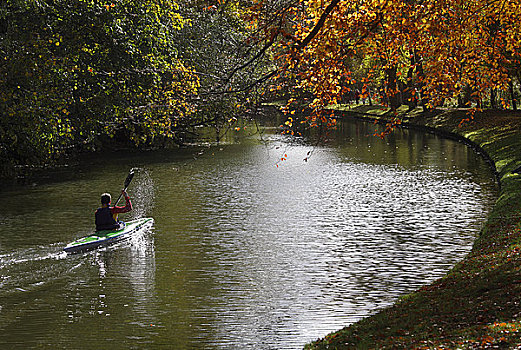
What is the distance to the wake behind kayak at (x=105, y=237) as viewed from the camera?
634 inches

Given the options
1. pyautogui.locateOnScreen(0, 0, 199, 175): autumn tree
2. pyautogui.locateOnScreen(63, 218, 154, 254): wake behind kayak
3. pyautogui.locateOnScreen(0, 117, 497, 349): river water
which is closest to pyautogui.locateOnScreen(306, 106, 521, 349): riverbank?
pyautogui.locateOnScreen(0, 117, 497, 349): river water

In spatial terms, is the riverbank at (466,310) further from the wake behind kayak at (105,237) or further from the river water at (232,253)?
the wake behind kayak at (105,237)

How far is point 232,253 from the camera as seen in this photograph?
15930mm

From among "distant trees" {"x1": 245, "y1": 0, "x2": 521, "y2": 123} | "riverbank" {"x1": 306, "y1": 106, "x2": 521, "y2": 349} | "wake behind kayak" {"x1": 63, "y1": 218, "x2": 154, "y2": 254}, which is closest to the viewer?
"riverbank" {"x1": 306, "y1": 106, "x2": 521, "y2": 349}

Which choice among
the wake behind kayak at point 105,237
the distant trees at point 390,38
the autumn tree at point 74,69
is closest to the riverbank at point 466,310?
the distant trees at point 390,38

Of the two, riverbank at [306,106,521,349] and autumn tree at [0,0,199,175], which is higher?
autumn tree at [0,0,199,175]

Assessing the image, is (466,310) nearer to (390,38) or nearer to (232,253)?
(390,38)

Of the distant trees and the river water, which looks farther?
the distant trees

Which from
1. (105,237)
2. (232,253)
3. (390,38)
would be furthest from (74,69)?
(390,38)

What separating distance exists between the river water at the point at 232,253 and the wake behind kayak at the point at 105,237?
0.24 meters

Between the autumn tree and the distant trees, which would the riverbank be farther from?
the autumn tree

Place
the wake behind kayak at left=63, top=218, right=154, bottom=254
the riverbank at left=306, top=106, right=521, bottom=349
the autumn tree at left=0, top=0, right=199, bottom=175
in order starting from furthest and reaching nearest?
the autumn tree at left=0, top=0, right=199, bottom=175 → the wake behind kayak at left=63, top=218, right=154, bottom=254 → the riverbank at left=306, top=106, right=521, bottom=349

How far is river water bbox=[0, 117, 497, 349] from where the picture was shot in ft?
37.1

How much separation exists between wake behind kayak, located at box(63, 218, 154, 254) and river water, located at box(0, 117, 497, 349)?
24cm
